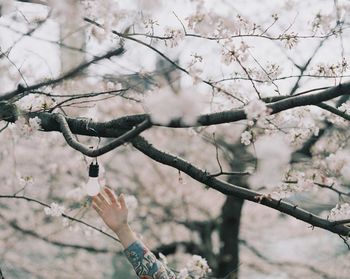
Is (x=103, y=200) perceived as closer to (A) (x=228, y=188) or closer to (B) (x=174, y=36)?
(A) (x=228, y=188)

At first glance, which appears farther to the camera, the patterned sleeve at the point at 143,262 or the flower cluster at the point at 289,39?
the flower cluster at the point at 289,39

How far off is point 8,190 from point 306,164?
21.9ft

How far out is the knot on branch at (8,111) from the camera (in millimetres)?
2799

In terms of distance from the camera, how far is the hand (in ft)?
8.00

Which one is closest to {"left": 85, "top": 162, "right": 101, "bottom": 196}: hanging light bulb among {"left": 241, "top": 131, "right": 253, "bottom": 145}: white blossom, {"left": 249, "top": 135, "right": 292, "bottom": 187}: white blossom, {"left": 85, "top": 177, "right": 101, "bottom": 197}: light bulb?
{"left": 85, "top": 177, "right": 101, "bottom": 197}: light bulb

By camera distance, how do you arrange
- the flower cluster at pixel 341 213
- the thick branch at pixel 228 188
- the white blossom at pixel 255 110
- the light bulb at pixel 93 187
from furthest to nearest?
the flower cluster at pixel 341 213, the thick branch at pixel 228 188, the light bulb at pixel 93 187, the white blossom at pixel 255 110

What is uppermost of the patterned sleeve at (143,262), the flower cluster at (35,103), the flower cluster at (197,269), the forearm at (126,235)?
the flower cluster at (35,103)

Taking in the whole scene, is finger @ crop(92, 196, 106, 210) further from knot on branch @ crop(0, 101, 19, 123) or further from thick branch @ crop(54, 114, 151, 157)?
knot on branch @ crop(0, 101, 19, 123)

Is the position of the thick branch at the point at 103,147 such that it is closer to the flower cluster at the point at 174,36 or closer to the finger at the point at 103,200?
the finger at the point at 103,200

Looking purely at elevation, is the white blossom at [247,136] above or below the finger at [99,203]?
above

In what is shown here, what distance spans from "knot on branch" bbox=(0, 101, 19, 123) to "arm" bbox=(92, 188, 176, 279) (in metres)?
0.71

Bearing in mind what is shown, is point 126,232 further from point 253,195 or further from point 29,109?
point 29,109

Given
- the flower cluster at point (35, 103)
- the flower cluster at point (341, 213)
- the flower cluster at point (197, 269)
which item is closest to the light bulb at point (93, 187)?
the flower cluster at point (35, 103)

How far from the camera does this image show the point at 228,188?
109 inches
